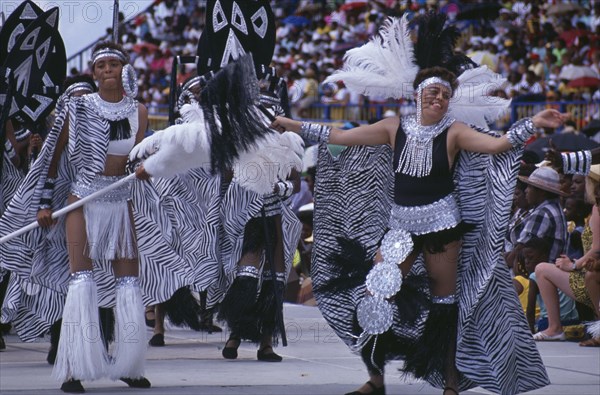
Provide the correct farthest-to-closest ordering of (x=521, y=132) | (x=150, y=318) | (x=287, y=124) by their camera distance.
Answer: (x=150, y=318) < (x=287, y=124) < (x=521, y=132)

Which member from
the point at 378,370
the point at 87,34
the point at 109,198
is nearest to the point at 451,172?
the point at 378,370

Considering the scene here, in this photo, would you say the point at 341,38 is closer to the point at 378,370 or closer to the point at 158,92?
the point at 158,92

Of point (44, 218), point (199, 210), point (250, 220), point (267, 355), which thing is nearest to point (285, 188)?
point (250, 220)

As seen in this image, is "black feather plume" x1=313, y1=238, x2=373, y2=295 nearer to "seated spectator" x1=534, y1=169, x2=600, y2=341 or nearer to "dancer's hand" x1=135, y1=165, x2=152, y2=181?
"dancer's hand" x1=135, y1=165, x2=152, y2=181

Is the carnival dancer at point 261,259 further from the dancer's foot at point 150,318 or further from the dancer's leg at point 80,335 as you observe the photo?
the dancer's foot at point 150,318

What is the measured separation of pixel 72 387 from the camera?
6375mm

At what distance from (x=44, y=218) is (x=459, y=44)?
1394 centimetres

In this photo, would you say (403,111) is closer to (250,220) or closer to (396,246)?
(250,220)

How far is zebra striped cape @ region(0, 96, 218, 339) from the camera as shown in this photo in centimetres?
673

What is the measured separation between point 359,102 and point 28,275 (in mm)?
12328

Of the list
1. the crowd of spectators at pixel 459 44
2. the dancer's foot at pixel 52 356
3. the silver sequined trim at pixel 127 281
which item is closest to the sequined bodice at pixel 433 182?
the silver sequined trim at pixel 127 281

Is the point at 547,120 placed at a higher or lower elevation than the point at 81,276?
higher

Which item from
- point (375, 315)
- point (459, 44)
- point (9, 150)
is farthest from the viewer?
point (459, 44)

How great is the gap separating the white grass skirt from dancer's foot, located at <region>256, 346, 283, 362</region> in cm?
159
